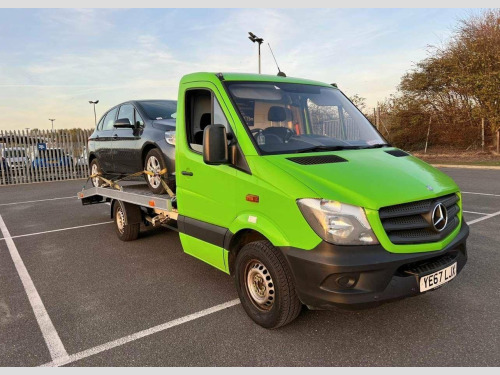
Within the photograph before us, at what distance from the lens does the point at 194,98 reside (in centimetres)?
402

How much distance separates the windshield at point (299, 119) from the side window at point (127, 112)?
2816 mm

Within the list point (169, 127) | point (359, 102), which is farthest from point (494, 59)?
point (169, 127)

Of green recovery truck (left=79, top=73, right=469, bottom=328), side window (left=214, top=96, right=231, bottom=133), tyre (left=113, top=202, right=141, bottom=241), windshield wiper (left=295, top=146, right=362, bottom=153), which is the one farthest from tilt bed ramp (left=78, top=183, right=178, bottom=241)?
windshield wiper (left=295, top=146, right=362, bottom=153)

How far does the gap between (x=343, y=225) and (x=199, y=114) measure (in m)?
2.09

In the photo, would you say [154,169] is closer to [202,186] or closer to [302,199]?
[202,186]

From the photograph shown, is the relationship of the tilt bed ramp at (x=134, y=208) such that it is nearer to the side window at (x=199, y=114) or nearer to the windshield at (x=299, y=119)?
the side window at (x=199, y=114)

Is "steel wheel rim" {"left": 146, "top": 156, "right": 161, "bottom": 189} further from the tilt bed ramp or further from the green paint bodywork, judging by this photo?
the green paint bodywork

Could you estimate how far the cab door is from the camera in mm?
3438

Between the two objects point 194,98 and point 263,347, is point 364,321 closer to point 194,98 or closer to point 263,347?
point 263,347

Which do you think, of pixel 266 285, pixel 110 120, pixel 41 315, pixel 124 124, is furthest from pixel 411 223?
pixel 110 120

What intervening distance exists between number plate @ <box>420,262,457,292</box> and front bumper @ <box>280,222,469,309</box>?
0.23ft

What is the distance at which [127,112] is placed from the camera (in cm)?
610

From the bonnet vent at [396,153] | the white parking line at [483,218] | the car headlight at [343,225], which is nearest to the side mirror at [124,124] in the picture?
the bonnet vent at [396,153]

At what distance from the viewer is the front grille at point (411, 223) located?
8.82 feet
